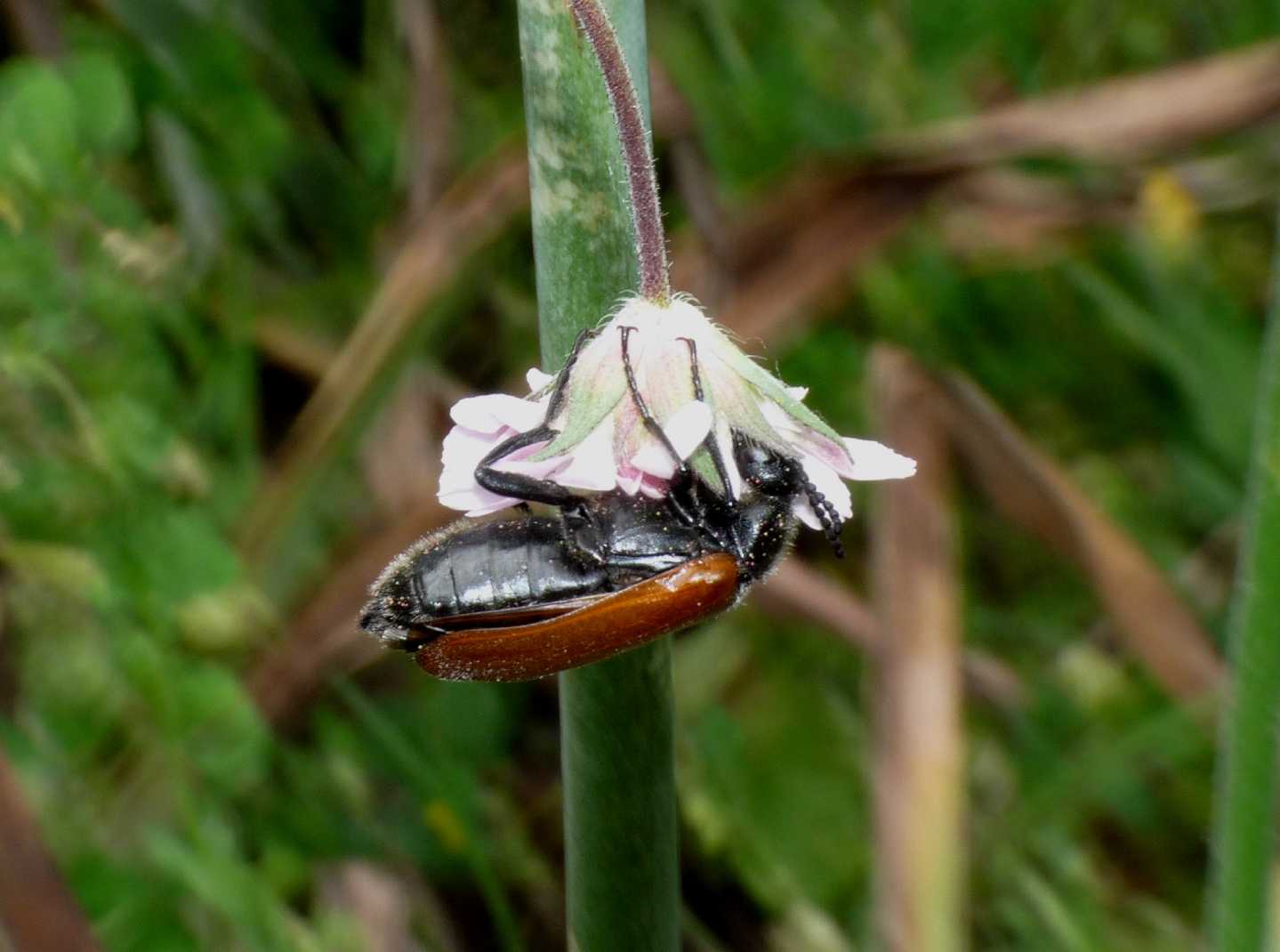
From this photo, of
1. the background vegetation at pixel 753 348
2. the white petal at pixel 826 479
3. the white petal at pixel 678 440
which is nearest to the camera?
the white petal at pixel 678 440

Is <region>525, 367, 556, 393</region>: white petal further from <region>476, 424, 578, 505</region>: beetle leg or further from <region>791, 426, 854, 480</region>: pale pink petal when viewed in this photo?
<region>791, 426, 854, 480</region>: pale pink petal

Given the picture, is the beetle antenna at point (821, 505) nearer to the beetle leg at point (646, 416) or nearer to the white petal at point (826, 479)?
the white petal at point (826, 479)

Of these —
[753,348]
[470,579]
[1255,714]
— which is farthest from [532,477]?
[753,348]

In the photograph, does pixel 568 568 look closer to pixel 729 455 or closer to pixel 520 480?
pixel 520 480

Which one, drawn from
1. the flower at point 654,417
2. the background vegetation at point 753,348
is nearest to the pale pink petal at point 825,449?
the flower at point 654,417

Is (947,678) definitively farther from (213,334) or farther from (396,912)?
(213,334)

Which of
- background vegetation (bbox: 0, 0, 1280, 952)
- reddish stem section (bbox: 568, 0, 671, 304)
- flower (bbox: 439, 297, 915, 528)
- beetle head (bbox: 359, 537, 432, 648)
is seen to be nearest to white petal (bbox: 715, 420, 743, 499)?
flower (bbox: 439, 297, 915, 528)
